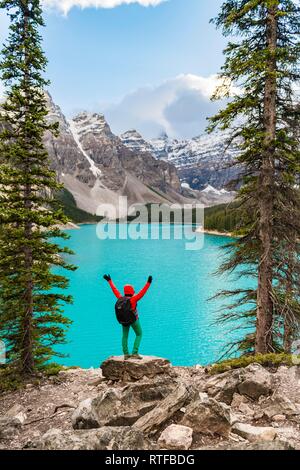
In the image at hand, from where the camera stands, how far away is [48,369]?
12977mm

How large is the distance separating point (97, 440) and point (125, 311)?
5.00 metres

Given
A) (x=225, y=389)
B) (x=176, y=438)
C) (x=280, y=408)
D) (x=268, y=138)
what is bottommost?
(x=225, y=389)

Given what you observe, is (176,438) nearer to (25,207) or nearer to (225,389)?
(225,389)

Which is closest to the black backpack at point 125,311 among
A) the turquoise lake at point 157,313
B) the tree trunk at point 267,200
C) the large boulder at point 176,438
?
the large boulder at point 176,438

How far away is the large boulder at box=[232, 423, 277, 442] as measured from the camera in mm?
5879

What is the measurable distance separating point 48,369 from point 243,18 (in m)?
15.2

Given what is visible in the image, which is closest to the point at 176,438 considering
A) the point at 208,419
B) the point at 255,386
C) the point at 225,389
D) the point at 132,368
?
the point at 208,419

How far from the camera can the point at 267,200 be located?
1202cm

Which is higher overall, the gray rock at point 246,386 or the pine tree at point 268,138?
the pine tree at point 268,138

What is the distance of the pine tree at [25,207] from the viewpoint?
11.9 metres

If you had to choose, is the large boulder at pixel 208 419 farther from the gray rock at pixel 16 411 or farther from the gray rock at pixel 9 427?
the gray rock at pixel 16 411

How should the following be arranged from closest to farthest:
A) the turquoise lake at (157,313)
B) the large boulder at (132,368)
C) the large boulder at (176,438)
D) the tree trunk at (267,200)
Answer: the large boulder at (176,438) → the large boulder at (132,368) → the tree trunk at (267,200) → the turquoise lake at (157,313)

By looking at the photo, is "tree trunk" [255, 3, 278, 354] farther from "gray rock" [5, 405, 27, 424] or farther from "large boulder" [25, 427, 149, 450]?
"gray rock" [5, 405, 27, 424]

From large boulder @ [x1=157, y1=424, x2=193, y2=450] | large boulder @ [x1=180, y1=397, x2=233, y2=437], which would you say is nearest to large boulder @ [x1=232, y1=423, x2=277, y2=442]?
large boulder @ [x1=180, y1=397, x2=233, y2=437]
